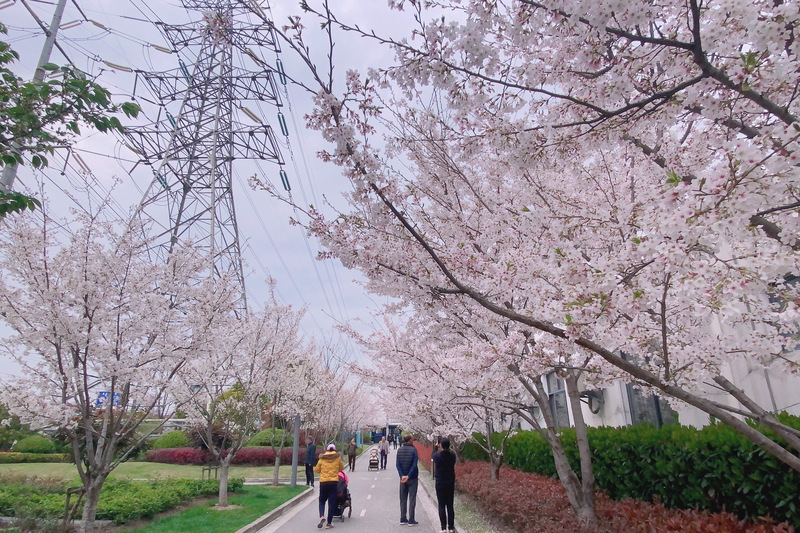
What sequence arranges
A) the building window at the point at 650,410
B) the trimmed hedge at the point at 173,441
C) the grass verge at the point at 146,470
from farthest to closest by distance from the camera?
the trimmed hedge at the point at 173,441
the grass verge at the point at 146,470
the building window at the point at 650,410

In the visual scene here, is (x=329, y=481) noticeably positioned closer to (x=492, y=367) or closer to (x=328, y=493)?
(x=328, y=493)

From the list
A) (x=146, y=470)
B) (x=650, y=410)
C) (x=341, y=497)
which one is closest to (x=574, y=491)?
(x=341, y=497)

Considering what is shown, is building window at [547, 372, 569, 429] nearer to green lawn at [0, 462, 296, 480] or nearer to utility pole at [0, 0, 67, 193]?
green lawn at [0, 462, 296, 480]

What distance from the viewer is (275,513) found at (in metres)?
10.1

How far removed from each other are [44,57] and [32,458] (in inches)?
1024

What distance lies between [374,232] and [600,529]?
159 inches

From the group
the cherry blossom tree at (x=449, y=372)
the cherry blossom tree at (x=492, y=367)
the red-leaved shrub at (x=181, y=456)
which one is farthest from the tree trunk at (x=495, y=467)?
the red-leaved shrub at (x=181, y=456)

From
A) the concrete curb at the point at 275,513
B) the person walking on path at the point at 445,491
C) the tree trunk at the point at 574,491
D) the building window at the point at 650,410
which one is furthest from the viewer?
the building window at the point at 650,410

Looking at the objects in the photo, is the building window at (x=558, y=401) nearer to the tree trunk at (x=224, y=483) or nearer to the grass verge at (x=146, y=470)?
the tree trunk at (x=224, y=483)

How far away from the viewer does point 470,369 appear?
6.54 metres

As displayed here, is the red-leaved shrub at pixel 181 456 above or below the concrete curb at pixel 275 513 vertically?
above

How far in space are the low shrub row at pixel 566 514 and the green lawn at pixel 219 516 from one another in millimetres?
4693

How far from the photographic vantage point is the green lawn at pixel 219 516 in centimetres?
807

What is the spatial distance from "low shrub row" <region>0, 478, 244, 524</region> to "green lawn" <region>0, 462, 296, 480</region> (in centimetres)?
539
